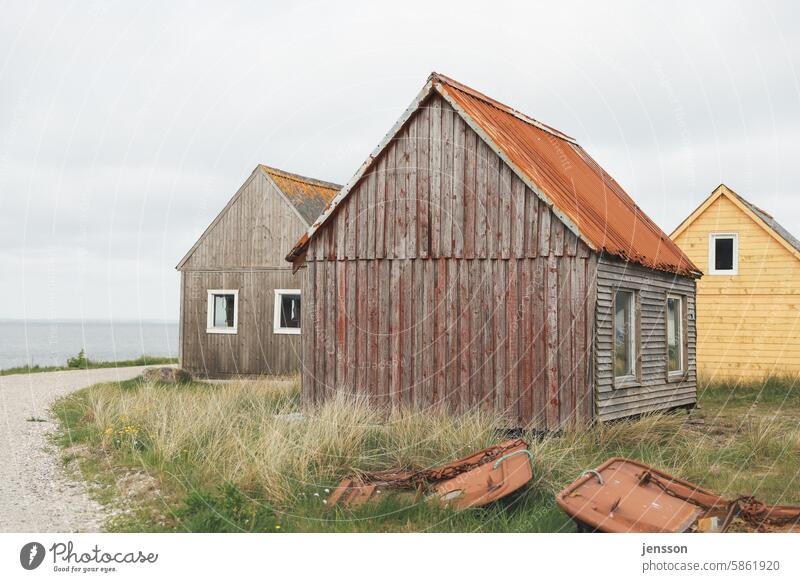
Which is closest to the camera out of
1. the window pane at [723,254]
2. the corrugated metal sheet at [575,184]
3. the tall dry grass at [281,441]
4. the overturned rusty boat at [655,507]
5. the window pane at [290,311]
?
the overturned rusty boat at [655,507]

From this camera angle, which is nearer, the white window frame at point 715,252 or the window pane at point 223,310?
the white window frame at point 715,252

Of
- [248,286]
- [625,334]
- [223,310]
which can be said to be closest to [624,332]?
[625,334]

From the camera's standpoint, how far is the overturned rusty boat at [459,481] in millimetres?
8586

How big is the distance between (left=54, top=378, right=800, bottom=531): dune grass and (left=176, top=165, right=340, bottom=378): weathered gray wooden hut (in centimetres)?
856

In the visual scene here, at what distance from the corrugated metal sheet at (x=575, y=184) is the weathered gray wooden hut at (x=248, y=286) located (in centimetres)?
826

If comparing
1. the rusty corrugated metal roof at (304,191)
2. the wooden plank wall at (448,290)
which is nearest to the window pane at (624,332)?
the wooden plank wall at (448,290)

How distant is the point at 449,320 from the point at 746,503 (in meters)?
6.61

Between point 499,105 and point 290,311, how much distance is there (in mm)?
10197

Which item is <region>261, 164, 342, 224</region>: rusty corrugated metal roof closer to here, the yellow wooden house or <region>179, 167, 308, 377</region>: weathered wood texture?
<region>179, 167, 308, 377</region>: weathered wood texture

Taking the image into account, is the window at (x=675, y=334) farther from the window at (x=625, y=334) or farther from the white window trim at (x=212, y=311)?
the white window trim at (x=212, y=311)

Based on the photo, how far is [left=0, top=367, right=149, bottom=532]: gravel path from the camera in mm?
8625

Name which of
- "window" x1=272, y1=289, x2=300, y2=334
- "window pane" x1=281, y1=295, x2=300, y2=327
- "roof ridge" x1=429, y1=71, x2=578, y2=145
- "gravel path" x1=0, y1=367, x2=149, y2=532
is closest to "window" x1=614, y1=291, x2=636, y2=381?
"roof ridge" x1=429, y1=71, x2=578, y2=145

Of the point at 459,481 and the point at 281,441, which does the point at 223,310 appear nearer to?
the point at 281,441
